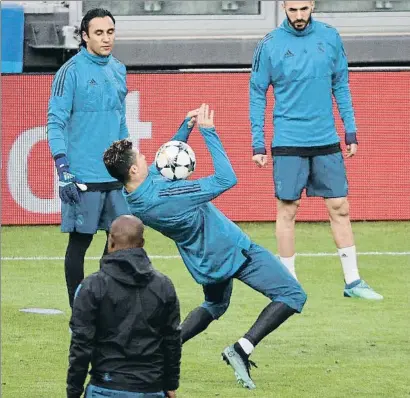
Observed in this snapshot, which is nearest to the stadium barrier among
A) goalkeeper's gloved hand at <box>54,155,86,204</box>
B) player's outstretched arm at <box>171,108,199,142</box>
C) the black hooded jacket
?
goalkeeper's gloved hand at <box>54,155,86,204</box>

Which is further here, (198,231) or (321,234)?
(321,234)

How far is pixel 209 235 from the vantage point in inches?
317

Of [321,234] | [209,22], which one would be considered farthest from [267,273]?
[209,22]

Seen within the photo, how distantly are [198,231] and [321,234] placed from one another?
6217 millimetres

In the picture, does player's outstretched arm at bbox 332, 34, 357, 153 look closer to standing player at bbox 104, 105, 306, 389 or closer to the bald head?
standing player at bbox 104, 105, 306, 389

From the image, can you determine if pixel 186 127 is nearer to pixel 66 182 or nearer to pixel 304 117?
pixel 66 182

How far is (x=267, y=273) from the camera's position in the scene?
26.8ft

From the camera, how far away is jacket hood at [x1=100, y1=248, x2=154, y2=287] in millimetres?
6172

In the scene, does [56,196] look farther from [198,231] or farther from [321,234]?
[198,231]

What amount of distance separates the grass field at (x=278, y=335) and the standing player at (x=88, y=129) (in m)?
0.69

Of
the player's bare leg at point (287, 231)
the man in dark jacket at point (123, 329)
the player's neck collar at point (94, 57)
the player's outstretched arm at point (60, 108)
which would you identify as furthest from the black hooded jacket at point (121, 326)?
the player's bare leg at point (287, 231)

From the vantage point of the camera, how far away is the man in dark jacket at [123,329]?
20.1 ft

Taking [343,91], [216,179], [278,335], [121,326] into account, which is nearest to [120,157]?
[216,179]

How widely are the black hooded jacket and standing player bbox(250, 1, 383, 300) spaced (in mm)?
4602
